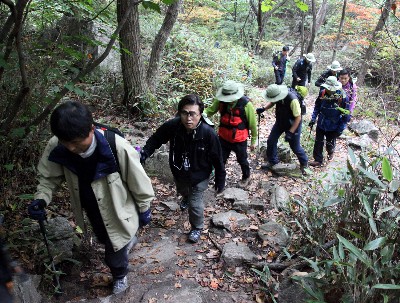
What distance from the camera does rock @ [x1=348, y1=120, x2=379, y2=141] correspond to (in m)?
9.65

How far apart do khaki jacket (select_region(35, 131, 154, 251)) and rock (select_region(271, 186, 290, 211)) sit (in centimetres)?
273

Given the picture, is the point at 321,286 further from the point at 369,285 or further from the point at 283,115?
the point at 283,115

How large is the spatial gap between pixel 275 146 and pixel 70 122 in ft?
16.7

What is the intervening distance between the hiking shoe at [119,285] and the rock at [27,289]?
2.29 ft

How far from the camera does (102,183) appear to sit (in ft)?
9.06

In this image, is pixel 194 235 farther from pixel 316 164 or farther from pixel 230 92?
Result: pixel 316 164

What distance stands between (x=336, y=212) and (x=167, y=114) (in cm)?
536

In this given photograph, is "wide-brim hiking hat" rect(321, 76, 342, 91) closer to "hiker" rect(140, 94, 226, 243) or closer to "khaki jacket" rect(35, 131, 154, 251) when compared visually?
"hiker" rect(140, 94, 226, 243)

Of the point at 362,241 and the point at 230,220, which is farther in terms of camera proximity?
the point at 230,220

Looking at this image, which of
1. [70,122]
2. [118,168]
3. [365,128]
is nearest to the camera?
[70,122]

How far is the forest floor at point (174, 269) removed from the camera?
3285mm

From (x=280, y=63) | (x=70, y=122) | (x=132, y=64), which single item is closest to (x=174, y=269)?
(x=70, y=122)

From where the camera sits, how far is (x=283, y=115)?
619 centimetres

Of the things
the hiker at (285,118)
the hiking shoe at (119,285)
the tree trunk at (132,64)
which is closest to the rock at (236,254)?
the hiking shoe at (119,285)
